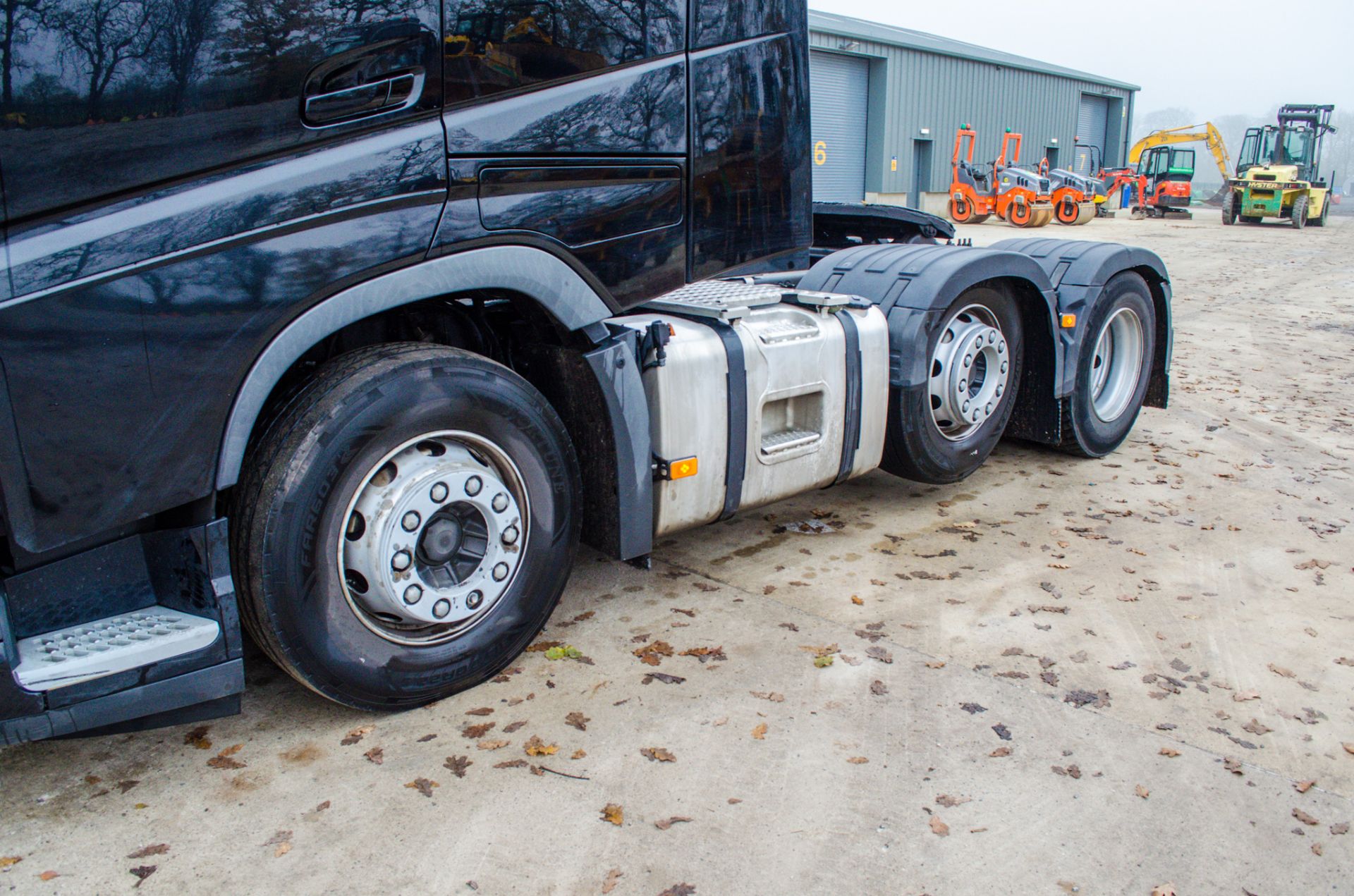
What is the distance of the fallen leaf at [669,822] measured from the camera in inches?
115

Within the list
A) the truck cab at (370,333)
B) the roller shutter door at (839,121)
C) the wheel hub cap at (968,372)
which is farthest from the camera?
the roller shutter door at (839,121)

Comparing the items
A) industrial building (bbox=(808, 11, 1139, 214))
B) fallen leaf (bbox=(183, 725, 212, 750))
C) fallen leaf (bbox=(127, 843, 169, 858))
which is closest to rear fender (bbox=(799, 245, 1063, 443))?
fallen leaf (bbox=(183, 725, 212, 750))

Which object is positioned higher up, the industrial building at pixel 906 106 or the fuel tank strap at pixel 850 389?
the industrial building at pixel 906 106

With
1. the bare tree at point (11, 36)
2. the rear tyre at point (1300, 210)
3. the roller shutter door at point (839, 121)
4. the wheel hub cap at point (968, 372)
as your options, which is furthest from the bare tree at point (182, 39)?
the rear tyre at point (1300, 210)

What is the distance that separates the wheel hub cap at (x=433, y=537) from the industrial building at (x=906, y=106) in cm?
2339

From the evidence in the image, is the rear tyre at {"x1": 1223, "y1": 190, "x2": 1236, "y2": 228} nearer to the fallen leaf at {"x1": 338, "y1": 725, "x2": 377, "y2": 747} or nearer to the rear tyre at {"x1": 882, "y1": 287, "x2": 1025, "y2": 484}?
the rear tyre at {"x1": 882, "y1": 287, "x2": 1025, "y2": 484}

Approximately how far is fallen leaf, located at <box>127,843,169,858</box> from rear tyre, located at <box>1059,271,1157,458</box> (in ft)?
16.9

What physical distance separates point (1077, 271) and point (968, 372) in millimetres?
1271

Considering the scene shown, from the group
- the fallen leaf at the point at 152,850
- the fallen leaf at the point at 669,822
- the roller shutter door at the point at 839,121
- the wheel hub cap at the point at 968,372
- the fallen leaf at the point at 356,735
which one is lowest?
the fallen leaf at the point at 669,822

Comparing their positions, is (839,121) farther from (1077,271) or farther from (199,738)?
(199,738)

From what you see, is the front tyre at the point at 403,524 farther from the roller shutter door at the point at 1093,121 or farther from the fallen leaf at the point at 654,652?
the roller shutter door at the point at 1093,121

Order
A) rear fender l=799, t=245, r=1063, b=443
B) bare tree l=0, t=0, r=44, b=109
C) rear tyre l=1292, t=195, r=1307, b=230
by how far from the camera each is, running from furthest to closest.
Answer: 1. rear tyre l=1292, t=195, r=1307, b=230
2. rear fender l=799, t=245, r=1063, b=443
3. bare tree l=0, t=0, r=44, b=109

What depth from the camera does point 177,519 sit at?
2922mm

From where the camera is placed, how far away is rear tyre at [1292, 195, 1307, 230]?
1326 inches
